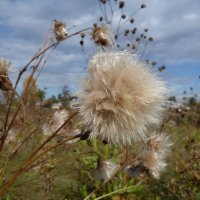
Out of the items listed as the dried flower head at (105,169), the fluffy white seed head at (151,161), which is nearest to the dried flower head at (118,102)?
the dried flower head at (105,169)

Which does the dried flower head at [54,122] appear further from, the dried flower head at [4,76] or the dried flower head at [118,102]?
the dried flower head at [118,102]

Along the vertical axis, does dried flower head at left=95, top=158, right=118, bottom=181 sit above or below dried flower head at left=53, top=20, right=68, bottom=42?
below

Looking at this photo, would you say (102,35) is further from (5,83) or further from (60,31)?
(5,83)

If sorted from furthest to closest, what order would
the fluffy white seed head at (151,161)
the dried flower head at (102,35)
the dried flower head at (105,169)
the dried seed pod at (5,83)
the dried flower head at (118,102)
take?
the fluffy white seed head at (151,161), the dried flower head at (105,169), the dried flower head at (102,35), the dried seed pod at (5,83), the dried flower head at (118,102)

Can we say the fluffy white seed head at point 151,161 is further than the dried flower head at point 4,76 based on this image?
Yes

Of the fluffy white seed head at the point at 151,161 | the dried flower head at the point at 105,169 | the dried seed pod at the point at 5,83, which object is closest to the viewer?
the dried seed pod at the point at 5,83

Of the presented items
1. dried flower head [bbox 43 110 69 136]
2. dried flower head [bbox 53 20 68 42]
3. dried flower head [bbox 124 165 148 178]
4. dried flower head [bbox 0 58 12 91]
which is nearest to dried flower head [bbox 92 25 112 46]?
dried flower head [bbox 53 20 68 42]

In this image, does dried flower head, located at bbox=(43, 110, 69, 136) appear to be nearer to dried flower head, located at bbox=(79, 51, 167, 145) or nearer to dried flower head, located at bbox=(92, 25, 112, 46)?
dried flower head, located at bbox=(92, 25, 112, 46)
